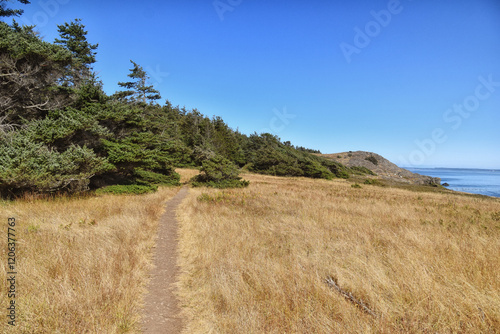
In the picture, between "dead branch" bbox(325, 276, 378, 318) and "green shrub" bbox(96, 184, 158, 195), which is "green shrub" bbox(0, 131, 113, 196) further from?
"dead branch" bbox(325, 276, 378, 318)

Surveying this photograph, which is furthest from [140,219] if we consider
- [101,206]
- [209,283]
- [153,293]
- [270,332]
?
[270,332]

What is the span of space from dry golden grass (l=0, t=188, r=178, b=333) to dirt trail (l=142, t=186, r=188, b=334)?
0.19 metres

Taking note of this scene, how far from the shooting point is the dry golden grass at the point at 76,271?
2.87 m

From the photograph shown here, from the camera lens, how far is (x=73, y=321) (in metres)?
2.79

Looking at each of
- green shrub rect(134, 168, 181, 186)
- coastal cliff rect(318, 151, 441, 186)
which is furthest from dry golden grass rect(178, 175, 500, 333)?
coastal cliff rect(318, 151, 441, 186)

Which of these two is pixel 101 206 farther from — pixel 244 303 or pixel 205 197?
pixel 244 303

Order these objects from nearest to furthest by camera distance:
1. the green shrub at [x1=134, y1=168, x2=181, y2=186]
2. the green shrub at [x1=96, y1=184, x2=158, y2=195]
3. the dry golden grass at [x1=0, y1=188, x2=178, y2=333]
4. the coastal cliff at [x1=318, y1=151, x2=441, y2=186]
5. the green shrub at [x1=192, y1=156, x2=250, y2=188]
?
1. the dry golden grass at [x1=0, y1=188, x2=178, y2=333]
2. the green shrub at [x1=96, y1=184, x2=158, y2=195]
3. the green shrub at [x1=134, y1=168, x2=181, y2=186]
4. the green shrub at [x1=192, y1=156, x2=250, y2=188]
5. the coastal cliff at [x1=318, y1=151, x2=441, y2=186]

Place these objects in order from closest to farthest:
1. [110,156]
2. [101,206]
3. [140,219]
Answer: [140,219]
[101,206]
[110,156]

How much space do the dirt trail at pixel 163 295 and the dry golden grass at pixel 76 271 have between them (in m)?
0.19

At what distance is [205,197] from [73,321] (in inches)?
408

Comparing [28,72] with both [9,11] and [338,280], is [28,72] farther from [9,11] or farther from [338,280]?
[338,280]

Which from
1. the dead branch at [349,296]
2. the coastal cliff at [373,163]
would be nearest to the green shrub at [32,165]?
the dead branch at [349,296]

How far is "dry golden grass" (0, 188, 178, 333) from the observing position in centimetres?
287

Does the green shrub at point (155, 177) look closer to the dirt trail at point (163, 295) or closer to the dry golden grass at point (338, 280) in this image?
the dirt trail at point (163, 295)
